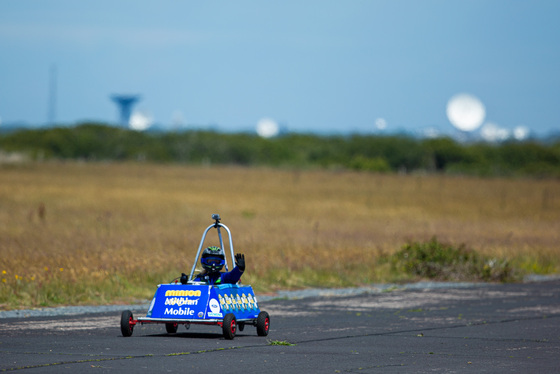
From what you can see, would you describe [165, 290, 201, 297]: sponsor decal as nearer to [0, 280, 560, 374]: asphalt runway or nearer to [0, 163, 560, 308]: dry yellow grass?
[0, 280, 560, 374]: asphalt runway

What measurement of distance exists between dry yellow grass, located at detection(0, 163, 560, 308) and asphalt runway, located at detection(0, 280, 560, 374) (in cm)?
383

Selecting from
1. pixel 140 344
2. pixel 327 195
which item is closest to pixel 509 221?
pixel 327 195

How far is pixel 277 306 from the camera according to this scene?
800 inches

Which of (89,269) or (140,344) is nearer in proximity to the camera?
(140,344)

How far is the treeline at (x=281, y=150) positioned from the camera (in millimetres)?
123938

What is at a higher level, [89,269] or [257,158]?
[257,158]

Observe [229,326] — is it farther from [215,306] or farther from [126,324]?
[126,324]

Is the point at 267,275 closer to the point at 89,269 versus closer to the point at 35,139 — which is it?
the point at 89,269

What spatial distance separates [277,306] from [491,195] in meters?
51.0

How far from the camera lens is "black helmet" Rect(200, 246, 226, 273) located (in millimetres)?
14344

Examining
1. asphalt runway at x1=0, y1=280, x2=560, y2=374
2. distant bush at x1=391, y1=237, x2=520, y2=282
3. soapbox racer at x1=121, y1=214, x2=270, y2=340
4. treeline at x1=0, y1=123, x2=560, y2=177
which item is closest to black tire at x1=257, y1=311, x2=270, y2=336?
asphalt runway at x1=0, y1=280, x2=560, y2=374

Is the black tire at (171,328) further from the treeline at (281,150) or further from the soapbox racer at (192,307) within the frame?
the treeline at (281,150)

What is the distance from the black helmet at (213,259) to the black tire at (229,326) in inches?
32.2

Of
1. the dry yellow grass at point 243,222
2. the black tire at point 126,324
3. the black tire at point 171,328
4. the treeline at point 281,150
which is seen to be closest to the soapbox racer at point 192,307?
the black tire at point 126,324
